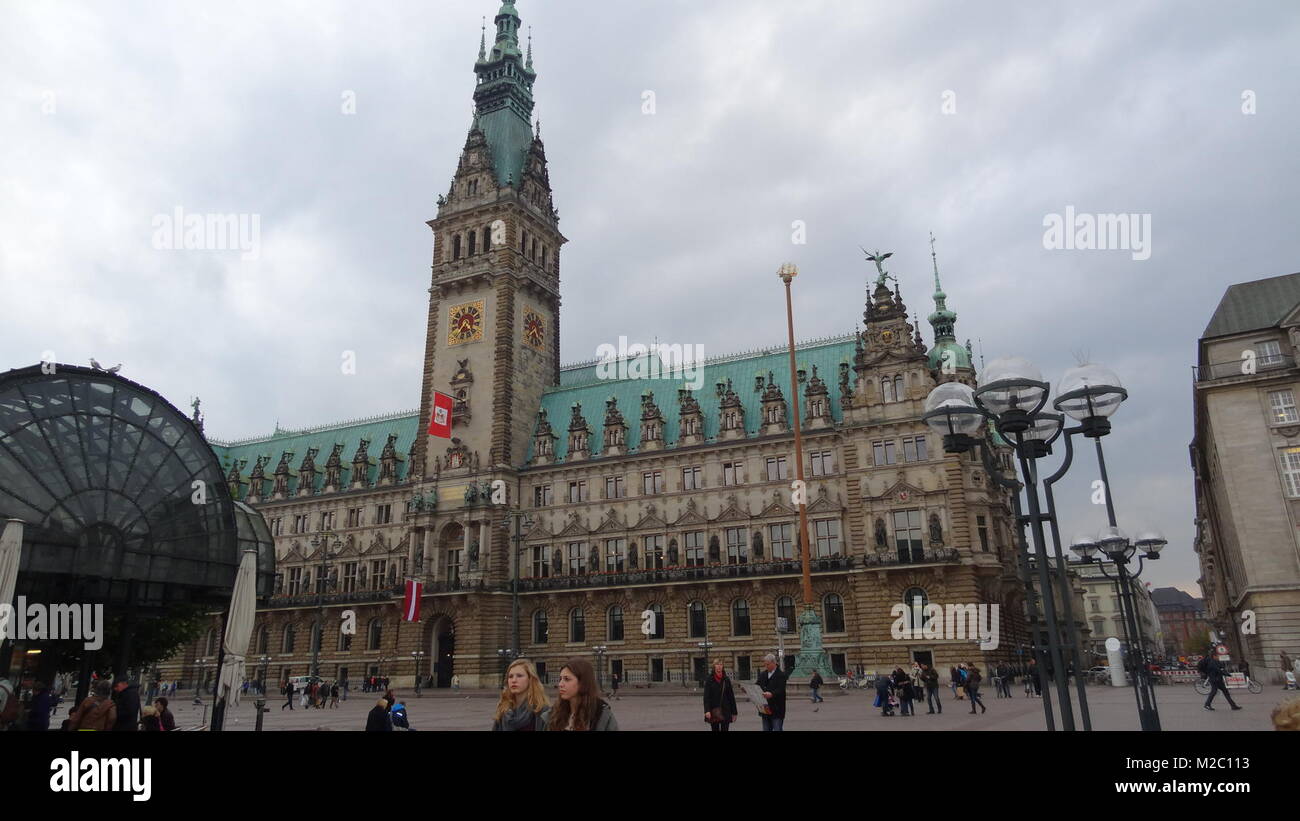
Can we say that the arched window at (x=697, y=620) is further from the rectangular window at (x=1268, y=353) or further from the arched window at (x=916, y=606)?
the rectangular window at (x=1268, y=353)

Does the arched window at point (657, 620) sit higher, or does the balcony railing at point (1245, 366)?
the balcony railing at point (1245, 366)

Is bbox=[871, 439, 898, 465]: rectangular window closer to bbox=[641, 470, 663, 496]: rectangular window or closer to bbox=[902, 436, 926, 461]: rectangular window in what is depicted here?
bbox=[902, 436, 926, 461]: rectangular window

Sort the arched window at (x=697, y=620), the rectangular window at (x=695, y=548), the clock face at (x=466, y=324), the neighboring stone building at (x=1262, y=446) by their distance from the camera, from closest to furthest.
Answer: the neighboring stone building at (x=1262, y=446), the arched window at (x=697, y=620), the rectangular window at (x=695, y=548), the clock face at (x=466, y=324)

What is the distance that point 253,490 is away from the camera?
3329 inches

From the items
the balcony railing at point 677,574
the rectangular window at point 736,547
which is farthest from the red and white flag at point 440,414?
the rectangular window at point 736,547

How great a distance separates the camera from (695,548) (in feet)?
201

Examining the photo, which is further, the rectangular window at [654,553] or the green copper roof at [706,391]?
the green copper roof at [706,391]

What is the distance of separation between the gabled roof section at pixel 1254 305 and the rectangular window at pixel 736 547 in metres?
33.7

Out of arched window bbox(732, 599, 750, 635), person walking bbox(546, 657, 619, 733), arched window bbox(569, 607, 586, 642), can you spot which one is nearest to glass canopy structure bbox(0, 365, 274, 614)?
person walking bbox(546, 657, 619, 733)

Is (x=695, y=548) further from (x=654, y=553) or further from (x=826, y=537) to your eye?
(x=826, y=537)

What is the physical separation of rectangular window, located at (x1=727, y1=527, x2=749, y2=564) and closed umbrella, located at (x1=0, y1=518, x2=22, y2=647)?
1764 inches

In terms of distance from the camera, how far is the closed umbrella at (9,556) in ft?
69.6

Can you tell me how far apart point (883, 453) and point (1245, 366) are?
2247 centimetres

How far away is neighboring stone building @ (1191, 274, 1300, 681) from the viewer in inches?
1854
